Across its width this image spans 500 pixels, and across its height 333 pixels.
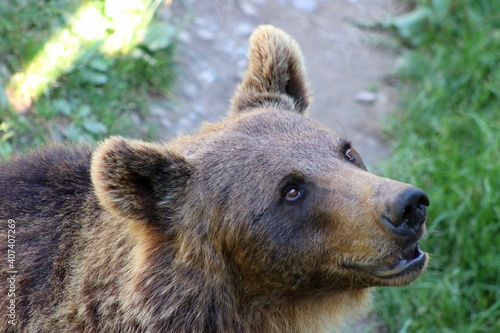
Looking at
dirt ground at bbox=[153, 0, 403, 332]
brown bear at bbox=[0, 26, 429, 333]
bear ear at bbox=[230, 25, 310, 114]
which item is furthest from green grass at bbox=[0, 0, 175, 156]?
bear ear at bbox=[230, 25, 310, 114]

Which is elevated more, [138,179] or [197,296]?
[138,179]

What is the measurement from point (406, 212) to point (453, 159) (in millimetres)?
3347

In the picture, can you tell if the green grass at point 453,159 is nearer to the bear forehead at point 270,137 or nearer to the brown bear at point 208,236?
the brown bear at point 208,236

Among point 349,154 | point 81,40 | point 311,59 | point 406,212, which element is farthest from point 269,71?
point 311,59

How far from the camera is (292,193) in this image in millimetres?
3631

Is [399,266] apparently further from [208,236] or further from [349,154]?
[208,236]

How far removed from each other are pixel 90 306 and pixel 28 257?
52 centimetres

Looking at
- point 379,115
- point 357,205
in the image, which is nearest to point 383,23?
point 379,115

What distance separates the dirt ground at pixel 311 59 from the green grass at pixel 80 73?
384 millimetres

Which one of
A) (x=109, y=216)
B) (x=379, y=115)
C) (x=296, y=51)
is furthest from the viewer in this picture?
(x=379, y=115)

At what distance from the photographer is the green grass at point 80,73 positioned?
5965 millimetres

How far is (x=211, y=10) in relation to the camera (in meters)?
8.58

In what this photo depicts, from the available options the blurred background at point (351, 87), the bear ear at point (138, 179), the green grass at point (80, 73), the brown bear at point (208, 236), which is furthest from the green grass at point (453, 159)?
the green grass at point (80, 73)

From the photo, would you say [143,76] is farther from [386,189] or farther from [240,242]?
[386,189]
